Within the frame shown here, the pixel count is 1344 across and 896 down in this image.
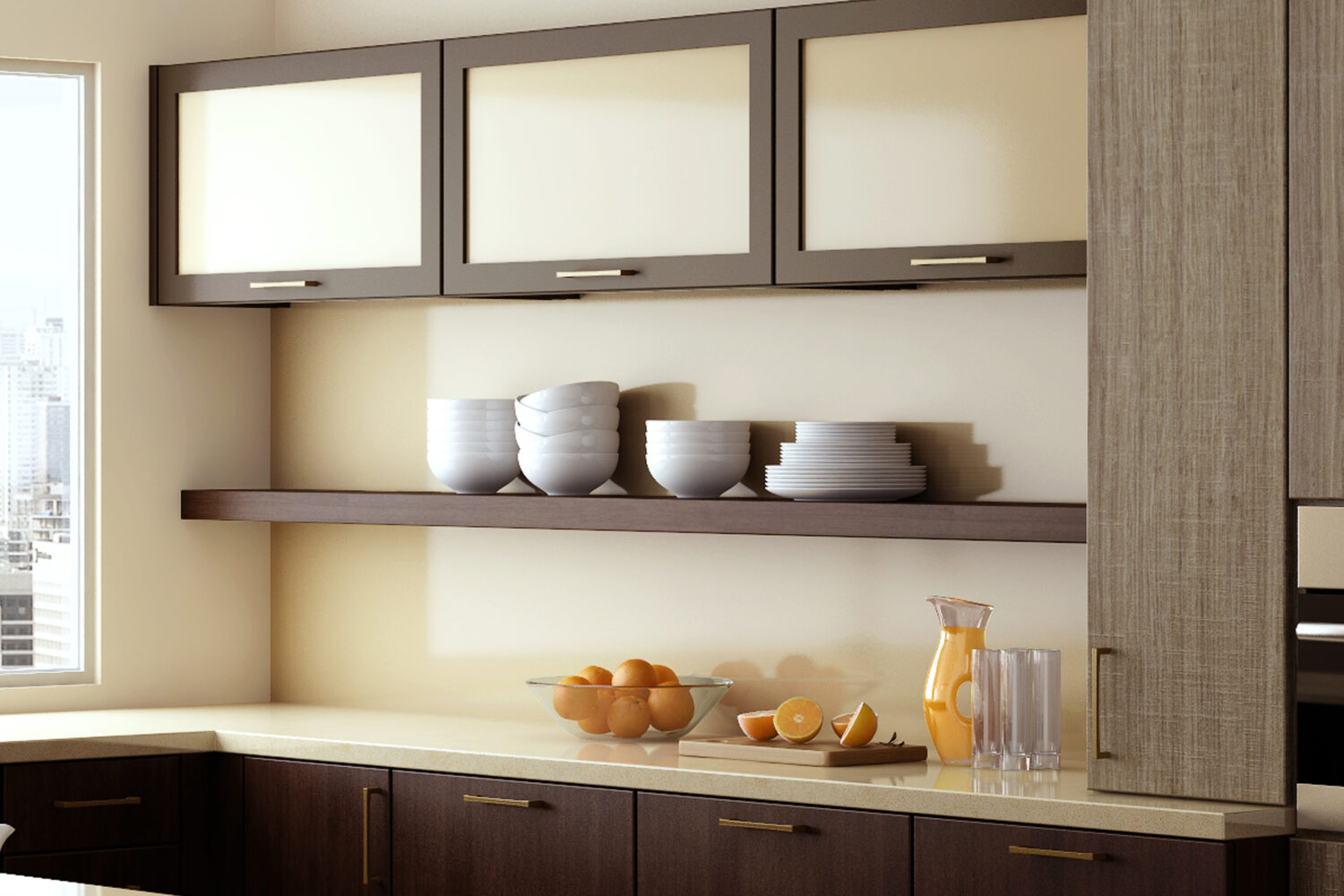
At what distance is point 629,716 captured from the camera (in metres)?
3.37

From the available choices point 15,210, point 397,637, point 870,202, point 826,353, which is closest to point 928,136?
point 870,202

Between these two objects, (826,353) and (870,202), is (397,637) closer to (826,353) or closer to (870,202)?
(826,353)

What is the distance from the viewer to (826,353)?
3.50m

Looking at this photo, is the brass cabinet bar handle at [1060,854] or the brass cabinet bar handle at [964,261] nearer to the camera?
the brass cabinet bar handle at [1060,854]

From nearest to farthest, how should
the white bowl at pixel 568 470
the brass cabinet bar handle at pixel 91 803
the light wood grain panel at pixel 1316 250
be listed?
1. the light wood grain panel at pixel 1316 250
2. the brass cabinet bar handle at pixel 91 803
3. the white bowl at pixel 568 470

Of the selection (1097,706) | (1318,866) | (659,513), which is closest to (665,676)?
(659,513)

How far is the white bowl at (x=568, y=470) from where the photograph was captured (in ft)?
11.6

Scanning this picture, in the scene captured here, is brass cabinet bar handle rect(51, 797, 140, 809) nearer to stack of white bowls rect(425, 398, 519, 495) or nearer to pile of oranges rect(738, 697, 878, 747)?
stack of white bowls rect(425, 398, 519, 495)

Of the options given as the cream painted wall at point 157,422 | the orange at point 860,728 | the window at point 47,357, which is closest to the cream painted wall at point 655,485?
the cream painted wall at point 157,422

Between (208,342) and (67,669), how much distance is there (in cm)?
81

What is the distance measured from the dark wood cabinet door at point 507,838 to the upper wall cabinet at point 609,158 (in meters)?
0.99

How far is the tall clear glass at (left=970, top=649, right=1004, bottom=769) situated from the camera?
299 cm

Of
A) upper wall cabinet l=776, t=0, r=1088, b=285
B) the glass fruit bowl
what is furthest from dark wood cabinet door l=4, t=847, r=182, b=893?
upper wall cabinet l=776, t=0, r=1088, b=285

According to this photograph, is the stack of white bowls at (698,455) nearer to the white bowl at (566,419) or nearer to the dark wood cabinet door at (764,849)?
the white bowl at (566,419)
